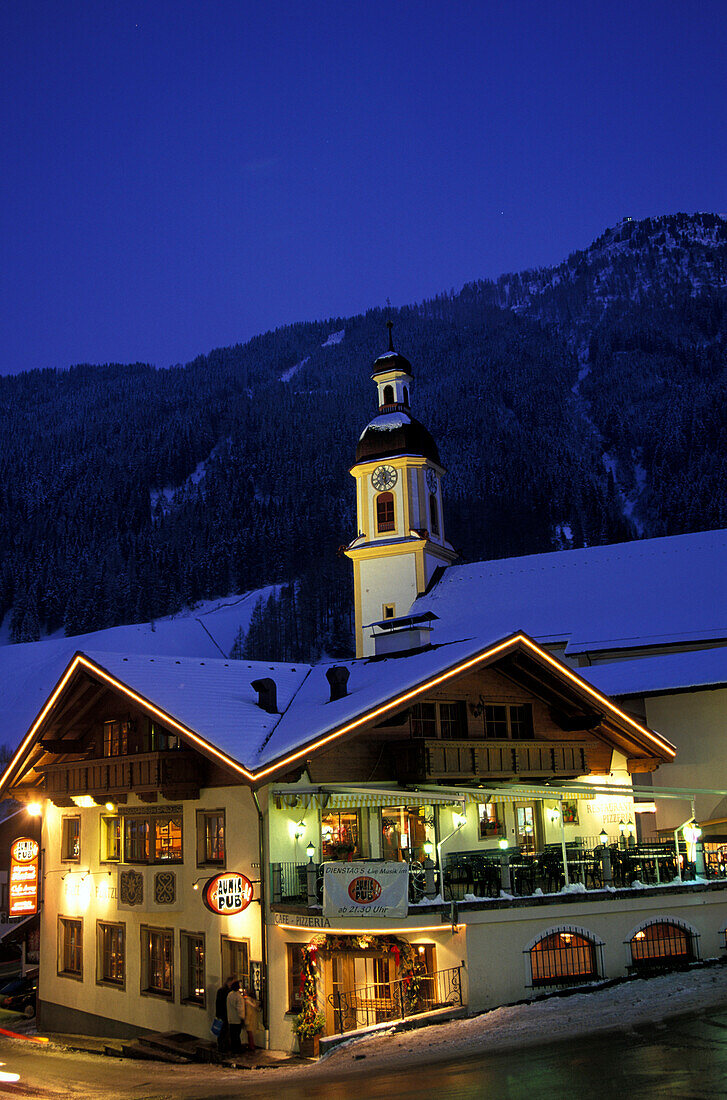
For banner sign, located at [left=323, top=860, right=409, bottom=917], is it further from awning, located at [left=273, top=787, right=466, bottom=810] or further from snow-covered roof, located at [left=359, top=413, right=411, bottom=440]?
snow-covered roof, located at [left=359, top=413, right=411, bottom=440]

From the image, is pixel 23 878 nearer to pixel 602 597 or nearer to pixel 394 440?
pixel 602 597

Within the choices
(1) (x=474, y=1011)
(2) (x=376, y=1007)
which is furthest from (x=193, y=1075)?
(1) (x=474, y=1011)

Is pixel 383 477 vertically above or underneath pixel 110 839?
above

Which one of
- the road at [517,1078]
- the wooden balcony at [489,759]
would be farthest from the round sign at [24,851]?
the wooden balcony at [489,759]

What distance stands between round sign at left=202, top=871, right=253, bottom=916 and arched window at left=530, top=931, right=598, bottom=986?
20.0 ft

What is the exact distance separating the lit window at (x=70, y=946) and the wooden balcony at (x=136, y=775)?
405cm

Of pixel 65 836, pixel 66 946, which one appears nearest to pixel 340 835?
pixel 65 836

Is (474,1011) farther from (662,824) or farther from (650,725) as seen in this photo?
(650,725)

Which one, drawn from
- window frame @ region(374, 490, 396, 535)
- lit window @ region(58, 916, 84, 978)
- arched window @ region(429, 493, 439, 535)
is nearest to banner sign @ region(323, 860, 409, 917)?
lit window @ region(58, 916, 84, 978)

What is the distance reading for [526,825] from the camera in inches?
1088

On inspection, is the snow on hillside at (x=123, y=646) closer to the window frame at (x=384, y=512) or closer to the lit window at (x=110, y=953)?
the window frame at (x=384, y=512)

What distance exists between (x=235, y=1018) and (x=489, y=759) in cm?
804

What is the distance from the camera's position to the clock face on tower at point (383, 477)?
58.3 metres

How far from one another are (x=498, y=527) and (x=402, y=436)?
14105 cm
